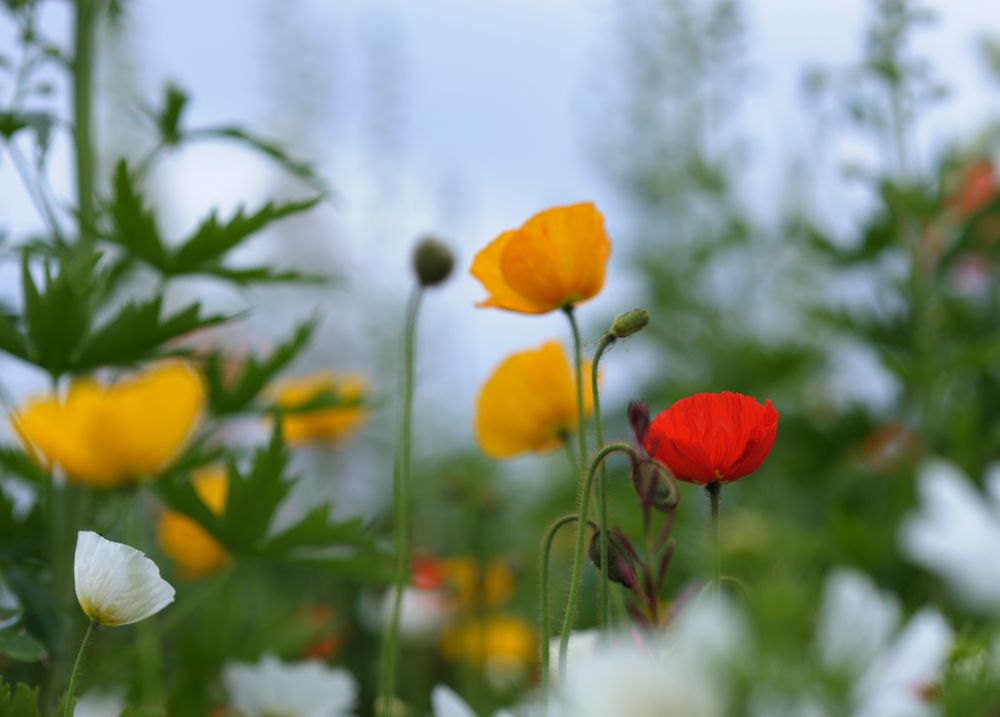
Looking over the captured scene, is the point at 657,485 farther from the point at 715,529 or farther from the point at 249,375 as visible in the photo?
the point at 249,375

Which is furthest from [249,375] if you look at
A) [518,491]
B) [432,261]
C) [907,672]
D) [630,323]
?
[518,491]

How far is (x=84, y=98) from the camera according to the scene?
0.89m

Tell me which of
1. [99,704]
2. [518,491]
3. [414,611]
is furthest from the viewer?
[518,491]

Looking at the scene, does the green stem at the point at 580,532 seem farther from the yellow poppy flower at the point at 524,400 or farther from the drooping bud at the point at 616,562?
the yellow poppy flower at the point at 524,400

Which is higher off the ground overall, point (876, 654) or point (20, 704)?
point (876, 654)

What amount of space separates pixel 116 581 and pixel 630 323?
0.73ft

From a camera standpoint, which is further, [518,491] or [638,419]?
[518,491]

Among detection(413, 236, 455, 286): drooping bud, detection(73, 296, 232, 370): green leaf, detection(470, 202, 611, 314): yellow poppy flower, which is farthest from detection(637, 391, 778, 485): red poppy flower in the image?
detection(73, 296, 232, 370): green leaf

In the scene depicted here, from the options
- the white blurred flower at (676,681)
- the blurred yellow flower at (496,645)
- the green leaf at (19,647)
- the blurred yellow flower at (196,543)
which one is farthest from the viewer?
the blurred yellow flower at (496,645)

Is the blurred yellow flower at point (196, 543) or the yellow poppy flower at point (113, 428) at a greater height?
the yellow poppy flower at point (113, 428)

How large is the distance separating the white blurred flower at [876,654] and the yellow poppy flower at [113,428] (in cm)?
51

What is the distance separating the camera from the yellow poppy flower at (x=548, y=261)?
0.50 meters

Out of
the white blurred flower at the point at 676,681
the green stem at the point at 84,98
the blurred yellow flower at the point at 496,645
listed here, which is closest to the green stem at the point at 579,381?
the white blurred flower at the point at 676,681

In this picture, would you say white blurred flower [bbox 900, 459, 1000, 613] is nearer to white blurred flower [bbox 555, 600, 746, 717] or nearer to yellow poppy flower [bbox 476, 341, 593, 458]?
white blurred flower [bbox 555, 600, 746, 717]
